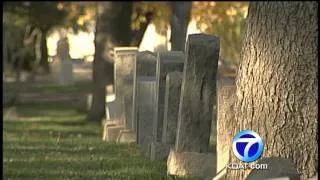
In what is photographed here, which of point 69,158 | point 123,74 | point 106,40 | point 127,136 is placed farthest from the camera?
point 106,40

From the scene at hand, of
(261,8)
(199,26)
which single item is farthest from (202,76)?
(199,26)

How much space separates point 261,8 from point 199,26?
101ft

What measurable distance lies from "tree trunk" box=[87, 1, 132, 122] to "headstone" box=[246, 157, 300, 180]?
42.2 ft

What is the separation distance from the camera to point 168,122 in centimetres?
948

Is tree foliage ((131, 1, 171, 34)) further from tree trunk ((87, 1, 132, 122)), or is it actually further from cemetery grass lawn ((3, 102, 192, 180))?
cemetery grass lawn ((3, 102, 192, 180))

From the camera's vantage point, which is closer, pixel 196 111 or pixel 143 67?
pixel 196 111

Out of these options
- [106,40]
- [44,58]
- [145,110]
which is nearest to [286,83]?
[145,110]

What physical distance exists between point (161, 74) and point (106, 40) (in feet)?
33.0

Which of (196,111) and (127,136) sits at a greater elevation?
(196,111)

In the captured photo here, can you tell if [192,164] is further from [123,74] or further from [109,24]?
[109,24]

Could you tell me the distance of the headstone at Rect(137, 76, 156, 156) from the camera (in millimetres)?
11005

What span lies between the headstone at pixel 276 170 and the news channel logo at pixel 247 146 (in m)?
0.13

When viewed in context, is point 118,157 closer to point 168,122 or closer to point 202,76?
point 168,122

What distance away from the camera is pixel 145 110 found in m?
11.2
